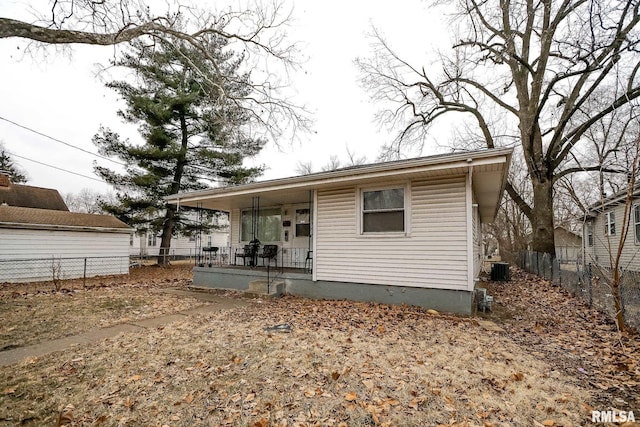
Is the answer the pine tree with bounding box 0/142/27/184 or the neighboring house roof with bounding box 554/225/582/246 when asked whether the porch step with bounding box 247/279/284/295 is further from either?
the neighboring house roof with bounding box 554/225/582/246

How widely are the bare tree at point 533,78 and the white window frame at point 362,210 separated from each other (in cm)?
677

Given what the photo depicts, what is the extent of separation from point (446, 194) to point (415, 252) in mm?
1418

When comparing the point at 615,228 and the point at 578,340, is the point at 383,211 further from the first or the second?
the point at 615,228

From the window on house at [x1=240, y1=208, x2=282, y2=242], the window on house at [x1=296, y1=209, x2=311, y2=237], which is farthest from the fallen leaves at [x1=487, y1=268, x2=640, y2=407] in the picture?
the window on house at [x1=240, y1=208, x2=282, y2=242]

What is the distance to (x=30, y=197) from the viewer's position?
55.8 feet

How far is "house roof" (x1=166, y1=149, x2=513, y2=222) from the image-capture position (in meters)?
5.85

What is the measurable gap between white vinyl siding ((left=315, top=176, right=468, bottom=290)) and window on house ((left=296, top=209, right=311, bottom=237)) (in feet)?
6.97

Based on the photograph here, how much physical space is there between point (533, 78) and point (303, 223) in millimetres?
12308

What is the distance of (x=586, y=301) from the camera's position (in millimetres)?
7180

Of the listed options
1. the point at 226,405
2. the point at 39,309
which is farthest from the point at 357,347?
the point at 39,309

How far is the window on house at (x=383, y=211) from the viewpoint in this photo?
282 inches

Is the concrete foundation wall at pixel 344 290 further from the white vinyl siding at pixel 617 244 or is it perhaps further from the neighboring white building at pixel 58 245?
the white vinyl siding at pixel 617 244

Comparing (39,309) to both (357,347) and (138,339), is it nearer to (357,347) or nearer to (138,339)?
(138,339)

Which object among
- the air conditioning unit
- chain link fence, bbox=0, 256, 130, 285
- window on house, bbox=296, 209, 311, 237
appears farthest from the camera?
chain link fence, bbox=0, 256, 130, 285
